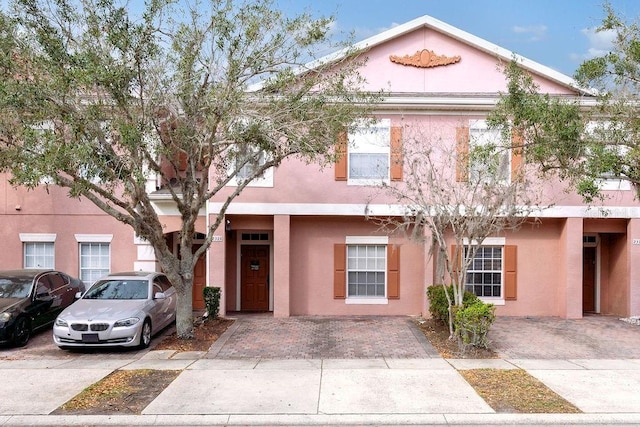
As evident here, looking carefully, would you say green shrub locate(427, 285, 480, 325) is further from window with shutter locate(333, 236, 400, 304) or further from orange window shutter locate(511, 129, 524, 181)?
orange window shutter locate(511, 129, 524, 181)

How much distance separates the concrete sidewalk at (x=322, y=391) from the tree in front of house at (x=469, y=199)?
107 inches

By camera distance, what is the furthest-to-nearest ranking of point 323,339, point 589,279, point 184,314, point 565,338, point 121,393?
1. point 589,279
2. point 565,338
3. point 323,339
4. point 184,314
5. point 121,393

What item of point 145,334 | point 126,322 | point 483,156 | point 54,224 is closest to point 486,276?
point 483,156

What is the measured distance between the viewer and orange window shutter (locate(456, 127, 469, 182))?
11.5 meters

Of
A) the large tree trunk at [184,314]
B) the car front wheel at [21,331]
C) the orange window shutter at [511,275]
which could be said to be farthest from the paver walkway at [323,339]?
the car front wheel at [21,331]

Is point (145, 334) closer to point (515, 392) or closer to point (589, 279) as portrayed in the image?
point (515, 392)

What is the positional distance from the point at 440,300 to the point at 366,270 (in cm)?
298

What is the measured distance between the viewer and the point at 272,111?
10.4 m

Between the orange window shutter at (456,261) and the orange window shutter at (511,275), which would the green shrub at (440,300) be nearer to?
the orange window shutter at (456,261)

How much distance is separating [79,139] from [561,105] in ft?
30.4

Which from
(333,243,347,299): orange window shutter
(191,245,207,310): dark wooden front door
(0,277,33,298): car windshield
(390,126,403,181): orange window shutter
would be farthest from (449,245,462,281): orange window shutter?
(0,277,33,298): car windshield

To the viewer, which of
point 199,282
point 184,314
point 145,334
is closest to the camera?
point 145,334

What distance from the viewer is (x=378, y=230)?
14219mm

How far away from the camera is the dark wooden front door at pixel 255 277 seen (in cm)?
1588
